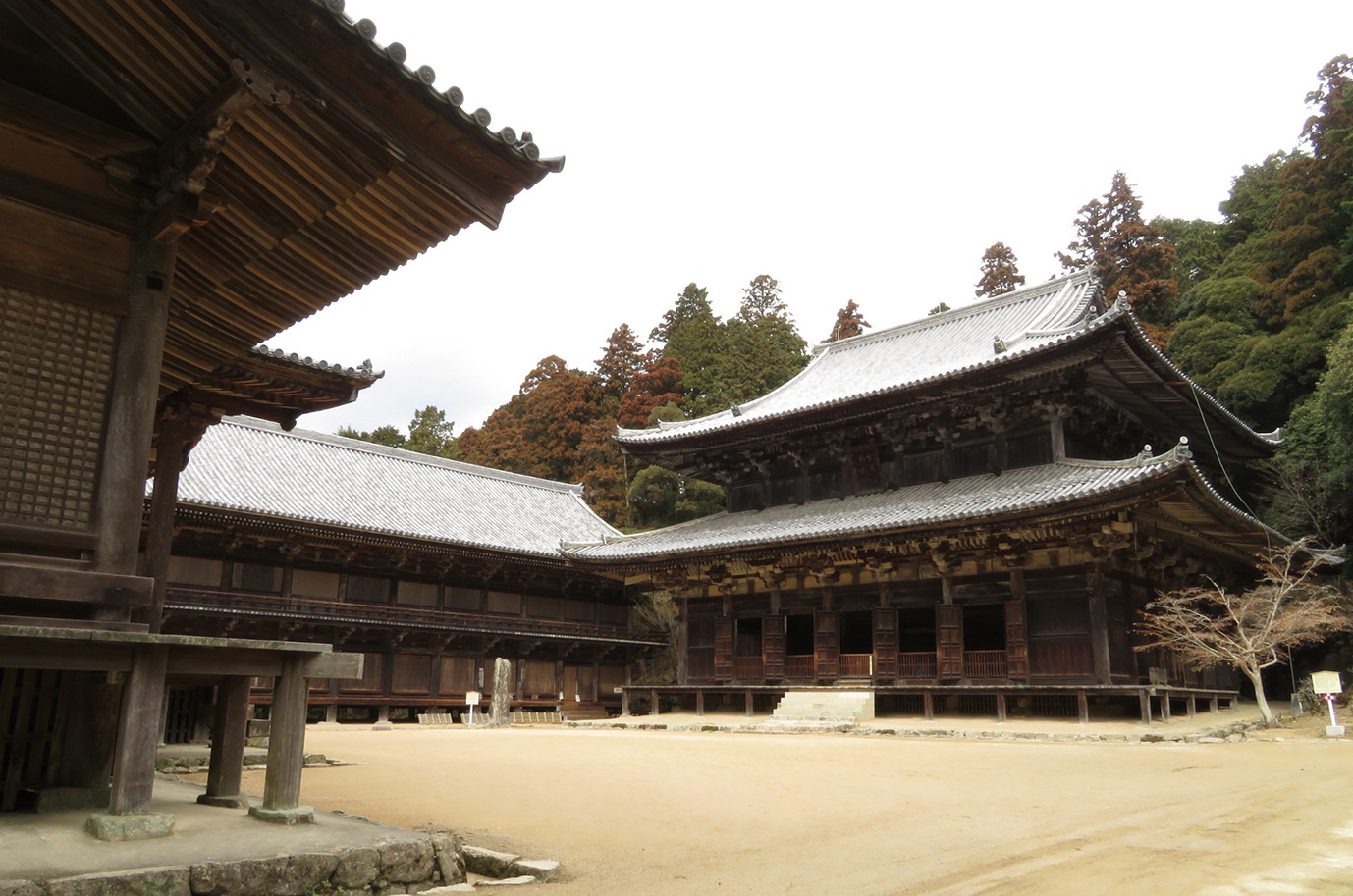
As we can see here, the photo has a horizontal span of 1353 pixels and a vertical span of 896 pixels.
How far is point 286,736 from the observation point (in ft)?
17.2

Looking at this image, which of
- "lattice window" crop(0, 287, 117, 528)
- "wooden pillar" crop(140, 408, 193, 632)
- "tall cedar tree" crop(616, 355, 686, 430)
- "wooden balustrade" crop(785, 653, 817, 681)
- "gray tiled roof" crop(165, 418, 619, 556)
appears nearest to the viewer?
"lattice window" crop(0, 287, 117, 528)

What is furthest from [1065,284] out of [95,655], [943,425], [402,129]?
[95,655]

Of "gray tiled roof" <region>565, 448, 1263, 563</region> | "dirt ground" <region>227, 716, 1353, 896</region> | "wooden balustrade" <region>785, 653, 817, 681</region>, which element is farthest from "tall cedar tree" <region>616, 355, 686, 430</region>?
"dirt ground" <region>227, 716, 1353, 896</region>

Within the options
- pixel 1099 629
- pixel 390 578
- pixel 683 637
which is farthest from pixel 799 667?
pixel 390 578

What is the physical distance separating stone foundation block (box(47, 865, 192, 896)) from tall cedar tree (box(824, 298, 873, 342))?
4560cm

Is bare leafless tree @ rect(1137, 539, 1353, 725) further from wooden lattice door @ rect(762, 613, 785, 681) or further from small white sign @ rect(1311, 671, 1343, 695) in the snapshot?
wooden lattice door @ rect(762, 613, 785, 681)

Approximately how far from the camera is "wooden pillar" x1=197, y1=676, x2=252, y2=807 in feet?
18.4

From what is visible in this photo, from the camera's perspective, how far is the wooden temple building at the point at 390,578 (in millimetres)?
22781

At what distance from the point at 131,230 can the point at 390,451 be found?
27377mm

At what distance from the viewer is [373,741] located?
16.6 metres

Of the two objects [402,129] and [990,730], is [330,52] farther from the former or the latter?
[990,730]

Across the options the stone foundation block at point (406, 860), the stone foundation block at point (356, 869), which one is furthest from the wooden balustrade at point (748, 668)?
the stone foundation block at point (356, 869)

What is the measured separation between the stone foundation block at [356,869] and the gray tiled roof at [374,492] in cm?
1850

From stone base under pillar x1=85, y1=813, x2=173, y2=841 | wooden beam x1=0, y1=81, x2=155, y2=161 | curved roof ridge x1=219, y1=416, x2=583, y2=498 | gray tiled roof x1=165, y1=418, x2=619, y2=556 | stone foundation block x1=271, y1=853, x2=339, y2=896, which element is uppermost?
curved roof ridge x1=219, y1=416, x2=583, y2=498
